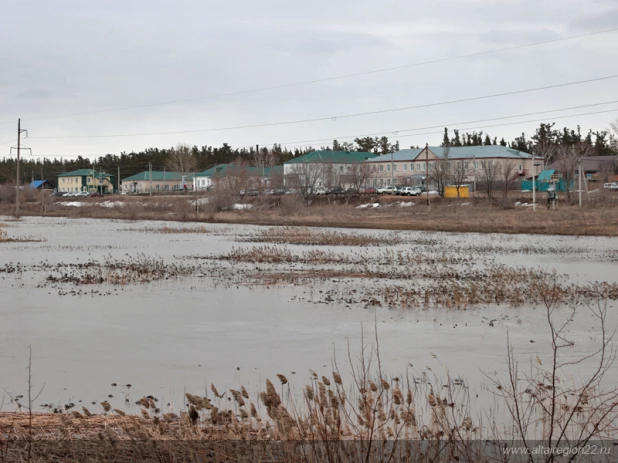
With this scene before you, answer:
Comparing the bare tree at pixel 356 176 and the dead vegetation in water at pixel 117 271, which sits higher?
the bare tree at pixel 356 176

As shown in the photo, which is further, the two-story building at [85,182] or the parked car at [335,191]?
the two-story building at [85,182]

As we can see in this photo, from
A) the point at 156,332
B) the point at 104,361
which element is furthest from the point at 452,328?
the point at 104,361

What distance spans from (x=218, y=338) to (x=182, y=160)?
455ft

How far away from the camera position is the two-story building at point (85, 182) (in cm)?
15038

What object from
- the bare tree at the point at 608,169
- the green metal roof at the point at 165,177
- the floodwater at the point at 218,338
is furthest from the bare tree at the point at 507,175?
the green metal roof at the point at 165,177

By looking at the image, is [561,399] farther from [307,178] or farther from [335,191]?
[335,191]

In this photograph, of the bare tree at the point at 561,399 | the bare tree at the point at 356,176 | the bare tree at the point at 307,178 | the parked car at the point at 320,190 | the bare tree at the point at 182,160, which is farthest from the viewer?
the bare tree at the point at 182,160

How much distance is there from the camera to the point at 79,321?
1544 cm

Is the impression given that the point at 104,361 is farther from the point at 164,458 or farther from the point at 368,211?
the point at 368,211

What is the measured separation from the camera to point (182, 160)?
150 m

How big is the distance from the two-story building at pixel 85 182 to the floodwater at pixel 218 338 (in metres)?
133

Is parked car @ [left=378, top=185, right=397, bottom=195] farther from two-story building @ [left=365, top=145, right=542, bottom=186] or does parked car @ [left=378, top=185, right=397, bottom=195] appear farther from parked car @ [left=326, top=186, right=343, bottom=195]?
two-story building @ [left=365, top=145, right=542, bottom=186]

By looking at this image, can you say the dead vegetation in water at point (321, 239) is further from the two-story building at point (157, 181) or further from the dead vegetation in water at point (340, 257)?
the two-story building at point (157, 181)

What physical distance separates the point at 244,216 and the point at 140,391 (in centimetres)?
6105
